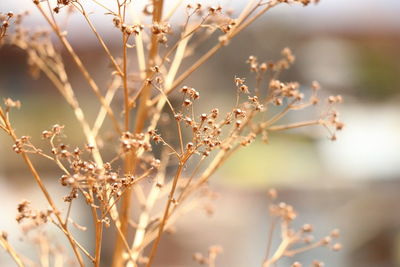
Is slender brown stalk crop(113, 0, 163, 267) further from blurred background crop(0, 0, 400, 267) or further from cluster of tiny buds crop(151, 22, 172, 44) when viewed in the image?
blurred background crop(0, 0, 400, 267)

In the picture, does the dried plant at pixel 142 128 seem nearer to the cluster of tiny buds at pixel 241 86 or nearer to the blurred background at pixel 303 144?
the cluster of tiny buds at pixel 241 86

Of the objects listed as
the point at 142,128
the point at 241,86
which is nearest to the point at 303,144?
the point at 142,128

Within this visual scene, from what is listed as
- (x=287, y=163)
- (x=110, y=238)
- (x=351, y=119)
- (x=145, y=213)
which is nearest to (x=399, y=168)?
(x=351, y=119)

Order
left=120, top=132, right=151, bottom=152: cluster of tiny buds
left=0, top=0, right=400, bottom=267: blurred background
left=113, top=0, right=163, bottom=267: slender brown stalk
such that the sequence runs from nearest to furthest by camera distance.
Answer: left=120, top=132, right=151, bottom=152: cluster of tiny buds, left=113, top=0, right=163, bottom=267: slender brown stalk, left=0, top=0, right=400, bottom=267: blurred background

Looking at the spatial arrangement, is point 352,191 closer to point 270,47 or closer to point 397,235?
point 397,235

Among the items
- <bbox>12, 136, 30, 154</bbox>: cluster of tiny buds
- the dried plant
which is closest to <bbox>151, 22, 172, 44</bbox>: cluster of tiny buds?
the dried plant

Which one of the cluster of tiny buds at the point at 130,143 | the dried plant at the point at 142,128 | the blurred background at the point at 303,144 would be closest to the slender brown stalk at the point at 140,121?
the dried plant at the point at 142,128

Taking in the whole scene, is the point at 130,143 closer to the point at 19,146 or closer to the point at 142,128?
the point at 19,146

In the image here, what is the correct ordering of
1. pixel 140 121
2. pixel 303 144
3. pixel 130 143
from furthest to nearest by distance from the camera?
1. pixel 303 144
2. pixel 140 121
3. pixel 130 143
